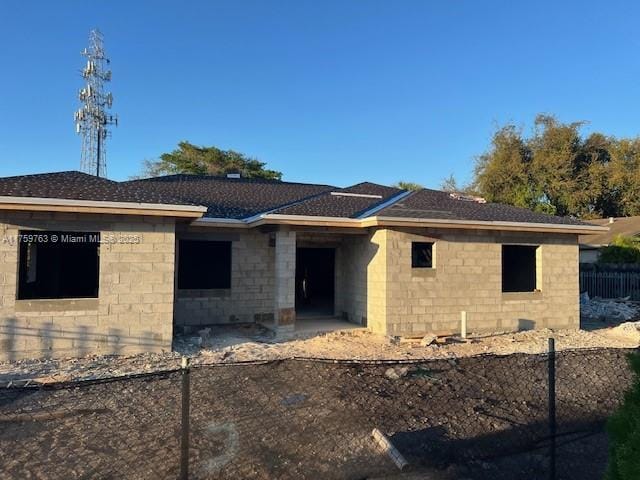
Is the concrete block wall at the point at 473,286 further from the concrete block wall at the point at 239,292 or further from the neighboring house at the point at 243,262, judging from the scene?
the concrete block wall at the point at 239,292

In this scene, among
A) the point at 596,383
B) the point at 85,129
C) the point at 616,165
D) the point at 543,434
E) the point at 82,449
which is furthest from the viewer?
the point at 616,165

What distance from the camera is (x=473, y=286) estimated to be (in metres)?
11.9

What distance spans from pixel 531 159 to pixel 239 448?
34.9 m

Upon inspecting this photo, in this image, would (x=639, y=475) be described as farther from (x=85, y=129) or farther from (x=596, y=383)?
(x=85, y=129)

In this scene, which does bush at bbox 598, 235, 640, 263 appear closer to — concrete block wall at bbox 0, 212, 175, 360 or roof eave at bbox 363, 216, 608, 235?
roof eave at bbox 363, 216, 608, 235

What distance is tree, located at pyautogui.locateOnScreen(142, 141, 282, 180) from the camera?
125ft

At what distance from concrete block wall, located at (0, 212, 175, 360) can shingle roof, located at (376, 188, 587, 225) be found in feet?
16.5

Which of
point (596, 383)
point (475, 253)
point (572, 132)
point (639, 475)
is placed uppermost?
point (572, 132)

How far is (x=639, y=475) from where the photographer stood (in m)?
2.46

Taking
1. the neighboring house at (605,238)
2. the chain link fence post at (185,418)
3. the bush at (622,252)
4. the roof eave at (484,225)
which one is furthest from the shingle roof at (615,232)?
the chain link fence post at (185,418)

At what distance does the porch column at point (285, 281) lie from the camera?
1096 centimetres

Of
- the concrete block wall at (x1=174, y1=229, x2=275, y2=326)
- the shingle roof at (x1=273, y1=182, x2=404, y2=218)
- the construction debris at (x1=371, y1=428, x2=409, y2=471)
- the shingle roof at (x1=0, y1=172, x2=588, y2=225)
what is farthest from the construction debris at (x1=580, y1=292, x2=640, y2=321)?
the construction debris at (x1=371, y1=428, x2=409, y2=471)

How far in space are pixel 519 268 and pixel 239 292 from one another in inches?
343

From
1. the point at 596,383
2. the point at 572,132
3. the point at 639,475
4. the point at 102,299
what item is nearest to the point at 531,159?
the point at 572,132
